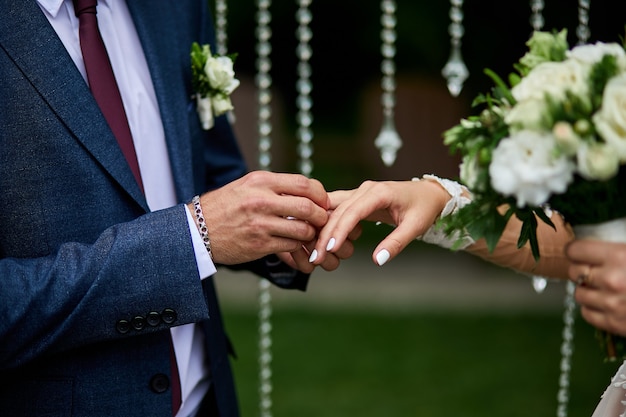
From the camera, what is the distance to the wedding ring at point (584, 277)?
1.68m

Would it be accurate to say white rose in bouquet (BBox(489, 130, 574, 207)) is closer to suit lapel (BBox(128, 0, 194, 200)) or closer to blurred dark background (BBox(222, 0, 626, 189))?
suit lapel (BBox(128, 0, 194, 200))

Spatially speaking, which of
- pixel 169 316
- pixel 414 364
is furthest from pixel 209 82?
pixel 414 364

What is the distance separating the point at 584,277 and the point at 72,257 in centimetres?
111

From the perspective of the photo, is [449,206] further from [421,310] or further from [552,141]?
[421,310]

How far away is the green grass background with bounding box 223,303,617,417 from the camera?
5117 mm

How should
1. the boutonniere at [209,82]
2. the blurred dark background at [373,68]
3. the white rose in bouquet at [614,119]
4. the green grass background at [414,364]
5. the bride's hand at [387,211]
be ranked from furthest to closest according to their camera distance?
the blurred dark background at [373,68]
the green grass background at [414,364]
the boutonniere at [209,82]
the bride's hand at [387,211]
the white rose in bouquet at [614,119]

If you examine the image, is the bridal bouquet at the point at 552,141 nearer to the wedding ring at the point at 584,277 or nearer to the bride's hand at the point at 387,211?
the wedding ring at the point at 584,277

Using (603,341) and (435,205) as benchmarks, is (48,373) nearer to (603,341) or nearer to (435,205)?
(435,205)

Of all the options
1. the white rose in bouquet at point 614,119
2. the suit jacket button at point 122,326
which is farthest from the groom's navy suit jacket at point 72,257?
the white rose in bouquet at point 614,119

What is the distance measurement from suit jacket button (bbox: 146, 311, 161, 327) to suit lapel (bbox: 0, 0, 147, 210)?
0.96 ft

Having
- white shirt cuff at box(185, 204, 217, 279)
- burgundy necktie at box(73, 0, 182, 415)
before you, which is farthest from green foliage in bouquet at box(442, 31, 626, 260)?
burgundy necktie at box(73, 0, 182, 415)

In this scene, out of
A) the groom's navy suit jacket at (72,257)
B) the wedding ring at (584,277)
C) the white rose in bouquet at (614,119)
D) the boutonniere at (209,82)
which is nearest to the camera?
the white rose in bouquet at (614,119)

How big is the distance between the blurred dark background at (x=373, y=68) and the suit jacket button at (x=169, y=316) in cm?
448

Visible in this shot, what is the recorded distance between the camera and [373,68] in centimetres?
1039
